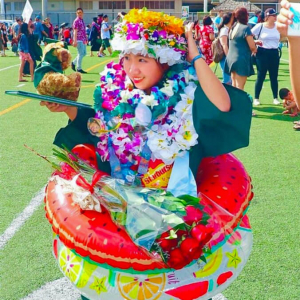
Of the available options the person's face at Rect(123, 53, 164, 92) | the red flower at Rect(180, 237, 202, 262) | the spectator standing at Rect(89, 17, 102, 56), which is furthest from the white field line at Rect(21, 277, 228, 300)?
the spectator standing at Rect(89, 17, 102, 56)

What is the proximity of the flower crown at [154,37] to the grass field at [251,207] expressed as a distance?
168cm

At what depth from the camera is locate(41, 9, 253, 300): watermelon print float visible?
7.45ft

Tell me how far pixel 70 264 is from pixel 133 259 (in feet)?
1.40

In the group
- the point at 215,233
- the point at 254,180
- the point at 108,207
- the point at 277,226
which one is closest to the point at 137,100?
the point at 108,207

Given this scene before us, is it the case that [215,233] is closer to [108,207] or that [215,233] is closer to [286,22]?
[108,207]

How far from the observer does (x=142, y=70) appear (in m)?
2.68

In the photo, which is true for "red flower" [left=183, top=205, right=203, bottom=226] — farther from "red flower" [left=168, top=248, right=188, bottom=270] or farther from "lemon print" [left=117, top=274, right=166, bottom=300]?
"lemon print" [left=117, top=274, right=166, bottom=300]

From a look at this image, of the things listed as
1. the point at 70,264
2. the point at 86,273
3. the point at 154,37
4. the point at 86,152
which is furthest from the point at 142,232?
the point at 154,37

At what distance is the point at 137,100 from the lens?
270 cm

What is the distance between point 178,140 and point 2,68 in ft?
48.5

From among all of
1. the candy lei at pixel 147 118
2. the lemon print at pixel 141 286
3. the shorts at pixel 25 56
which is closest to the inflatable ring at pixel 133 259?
the lemon print at pixel 141 286

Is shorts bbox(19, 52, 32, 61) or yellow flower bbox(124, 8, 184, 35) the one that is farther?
shorts bbox(19, 52, 32, 61)

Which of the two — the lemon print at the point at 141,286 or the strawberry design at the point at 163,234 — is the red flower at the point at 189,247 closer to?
the strawberry design at the point at 163,234

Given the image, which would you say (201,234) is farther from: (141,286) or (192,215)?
(141,286)
